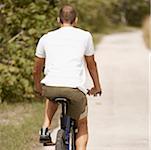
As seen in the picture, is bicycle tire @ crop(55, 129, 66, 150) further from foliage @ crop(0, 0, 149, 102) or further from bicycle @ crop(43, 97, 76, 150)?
foliage @ crop(0, 0, 149, 102)

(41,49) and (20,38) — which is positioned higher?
(20,38)

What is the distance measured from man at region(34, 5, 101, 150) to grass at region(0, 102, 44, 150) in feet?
5.88

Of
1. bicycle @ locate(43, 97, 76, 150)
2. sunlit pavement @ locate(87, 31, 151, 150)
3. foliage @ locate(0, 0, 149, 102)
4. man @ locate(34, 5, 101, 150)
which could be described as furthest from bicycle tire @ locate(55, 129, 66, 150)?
foliage @ locate(0, 0, 149, 102)

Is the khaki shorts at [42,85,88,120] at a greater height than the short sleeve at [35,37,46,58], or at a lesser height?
lesser

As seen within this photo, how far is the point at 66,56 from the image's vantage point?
19.2ft

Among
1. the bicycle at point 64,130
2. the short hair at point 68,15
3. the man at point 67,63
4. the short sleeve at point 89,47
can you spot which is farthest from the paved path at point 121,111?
the short hair at point 68,15

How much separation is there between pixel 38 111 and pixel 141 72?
8207mm

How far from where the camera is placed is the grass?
7789mm

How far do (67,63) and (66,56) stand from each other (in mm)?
71

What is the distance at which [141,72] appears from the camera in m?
17.9

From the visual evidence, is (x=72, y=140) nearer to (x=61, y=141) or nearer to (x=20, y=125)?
(x=61, y=141)

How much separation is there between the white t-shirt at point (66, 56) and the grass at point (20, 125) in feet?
6.49

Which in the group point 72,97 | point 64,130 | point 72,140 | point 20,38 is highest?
point 20,38

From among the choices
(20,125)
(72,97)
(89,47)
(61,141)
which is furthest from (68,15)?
(20,125)
